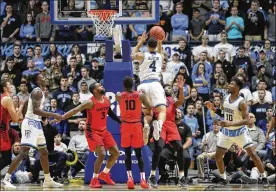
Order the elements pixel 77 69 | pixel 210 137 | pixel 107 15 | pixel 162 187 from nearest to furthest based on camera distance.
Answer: pixel 162 187
pixel 107 15
pixel 210 137
pixel 77 69

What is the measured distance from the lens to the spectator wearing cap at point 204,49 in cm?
2327

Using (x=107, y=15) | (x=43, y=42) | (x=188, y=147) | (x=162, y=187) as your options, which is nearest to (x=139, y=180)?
(x=162, y=187)

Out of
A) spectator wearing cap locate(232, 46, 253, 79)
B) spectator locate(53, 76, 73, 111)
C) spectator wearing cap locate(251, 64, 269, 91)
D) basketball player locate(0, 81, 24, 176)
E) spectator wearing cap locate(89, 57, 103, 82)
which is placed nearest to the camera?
basketball player locate(0, 81, 24, 176)

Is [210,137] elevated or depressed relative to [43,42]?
depressed

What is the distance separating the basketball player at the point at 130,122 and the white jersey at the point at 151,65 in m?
0.64

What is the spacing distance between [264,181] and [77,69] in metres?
7.32

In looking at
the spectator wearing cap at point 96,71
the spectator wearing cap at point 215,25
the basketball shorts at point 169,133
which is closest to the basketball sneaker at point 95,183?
the basketball shorts at point 169,133

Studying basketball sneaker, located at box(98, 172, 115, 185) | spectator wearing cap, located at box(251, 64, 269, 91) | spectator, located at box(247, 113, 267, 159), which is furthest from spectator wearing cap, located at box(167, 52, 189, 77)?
basketball sneaker, located at box(98, 172, 115, 185)

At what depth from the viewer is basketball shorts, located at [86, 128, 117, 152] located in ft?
53.9

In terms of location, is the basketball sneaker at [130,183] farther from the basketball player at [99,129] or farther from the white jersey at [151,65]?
the white jersey at [151,65]

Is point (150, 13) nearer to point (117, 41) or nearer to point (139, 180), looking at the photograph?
point (117, 41)

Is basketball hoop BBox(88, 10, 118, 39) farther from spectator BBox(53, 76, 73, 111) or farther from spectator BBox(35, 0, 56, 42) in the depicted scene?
spectator BBox(35, 0, 56, 42)

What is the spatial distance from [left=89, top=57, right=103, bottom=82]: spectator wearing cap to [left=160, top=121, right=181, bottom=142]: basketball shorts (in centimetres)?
560

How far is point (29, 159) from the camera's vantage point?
19.1 metres
